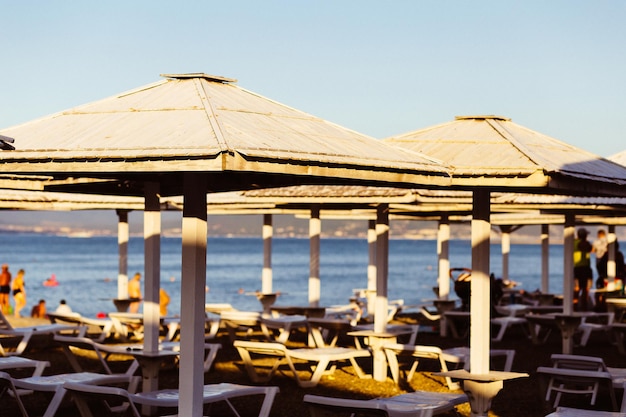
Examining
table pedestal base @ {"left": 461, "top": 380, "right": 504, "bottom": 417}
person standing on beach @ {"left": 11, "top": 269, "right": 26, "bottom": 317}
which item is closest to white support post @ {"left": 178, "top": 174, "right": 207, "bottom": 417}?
table pedestal base @ {"left": 461, "top": 380, "right": 504, "bottom": 417}

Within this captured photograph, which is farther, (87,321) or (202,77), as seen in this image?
(87,321)

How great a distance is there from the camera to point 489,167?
22.5 feet

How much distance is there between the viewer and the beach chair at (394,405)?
6.87 meters

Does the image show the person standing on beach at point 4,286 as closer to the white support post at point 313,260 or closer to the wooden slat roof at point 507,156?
the white support post at point 313,260

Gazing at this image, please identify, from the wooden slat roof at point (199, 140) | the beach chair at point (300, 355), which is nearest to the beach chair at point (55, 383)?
the beach chair at point (300, 355)

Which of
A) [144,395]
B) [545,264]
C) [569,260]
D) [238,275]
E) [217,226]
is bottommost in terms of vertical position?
[238,275]

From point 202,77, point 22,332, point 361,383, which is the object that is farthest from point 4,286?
point 202,77

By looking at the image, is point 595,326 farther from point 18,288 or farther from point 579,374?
point 18,288

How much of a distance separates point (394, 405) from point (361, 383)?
3406mm

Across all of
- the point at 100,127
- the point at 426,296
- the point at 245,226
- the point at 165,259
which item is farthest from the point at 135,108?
the point at 245,226

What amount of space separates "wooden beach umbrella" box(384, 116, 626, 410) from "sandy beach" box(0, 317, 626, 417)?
1922mm

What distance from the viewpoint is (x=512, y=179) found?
679 cm

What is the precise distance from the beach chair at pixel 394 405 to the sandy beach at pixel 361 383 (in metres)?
1.27

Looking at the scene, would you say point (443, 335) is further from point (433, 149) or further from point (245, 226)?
point (245, 226)
